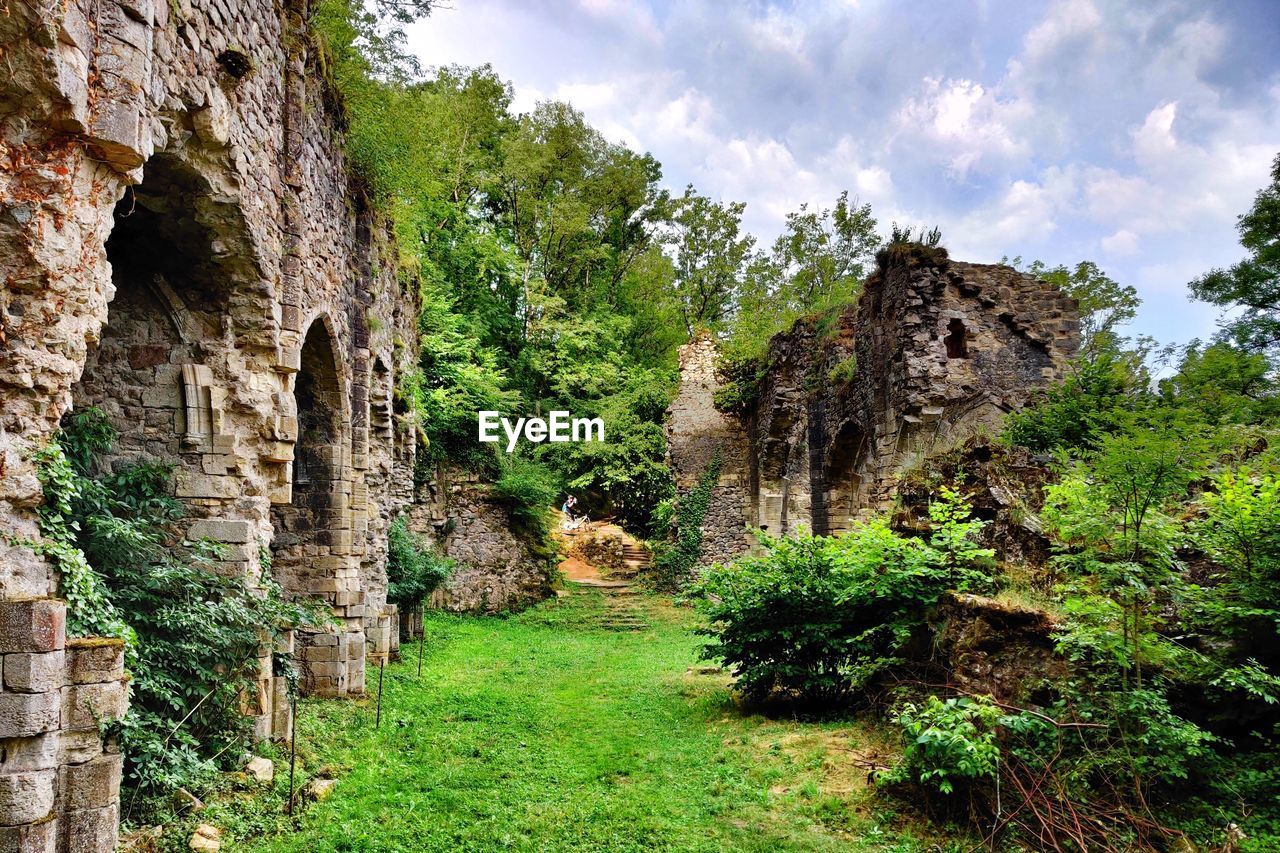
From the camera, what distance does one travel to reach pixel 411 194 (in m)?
12.8

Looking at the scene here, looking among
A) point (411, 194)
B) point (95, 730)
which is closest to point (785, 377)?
point (411, 194)

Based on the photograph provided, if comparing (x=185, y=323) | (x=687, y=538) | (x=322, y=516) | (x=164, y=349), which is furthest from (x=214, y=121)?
(x=687, y=538)

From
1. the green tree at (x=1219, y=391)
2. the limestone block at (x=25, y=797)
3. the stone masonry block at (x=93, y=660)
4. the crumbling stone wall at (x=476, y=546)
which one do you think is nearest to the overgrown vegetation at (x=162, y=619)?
the stone masonry block at (x=93, y=660)

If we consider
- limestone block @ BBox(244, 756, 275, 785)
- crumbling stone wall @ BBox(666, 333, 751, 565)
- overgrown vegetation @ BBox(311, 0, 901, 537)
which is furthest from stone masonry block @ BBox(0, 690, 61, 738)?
crumbling stone wall @ BBox(666, 333, 751, 565)

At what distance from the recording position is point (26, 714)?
344 cm

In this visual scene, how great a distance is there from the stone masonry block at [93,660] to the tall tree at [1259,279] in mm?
19640

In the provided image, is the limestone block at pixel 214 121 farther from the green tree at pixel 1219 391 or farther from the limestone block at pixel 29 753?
the green tree at pixel 1219 391

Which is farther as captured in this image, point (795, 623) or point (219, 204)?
point (795, 623)

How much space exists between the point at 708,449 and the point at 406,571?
1093cm

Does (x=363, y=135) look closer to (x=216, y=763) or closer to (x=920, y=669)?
(x=216, y=763)

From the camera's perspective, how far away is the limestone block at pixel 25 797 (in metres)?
3.36

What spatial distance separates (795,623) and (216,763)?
5.29 m

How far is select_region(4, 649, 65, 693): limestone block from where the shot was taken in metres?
3.40

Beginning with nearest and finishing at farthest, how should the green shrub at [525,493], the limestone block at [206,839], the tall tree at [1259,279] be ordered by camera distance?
the limestone block at [206,839] < the tall tree at [1259,279] < the green shrub at [525,493]
